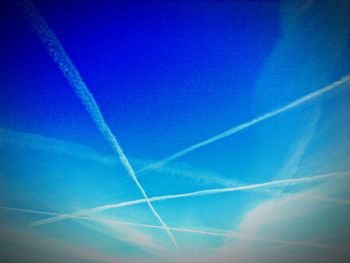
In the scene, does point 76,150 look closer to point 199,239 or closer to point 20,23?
point 20,23

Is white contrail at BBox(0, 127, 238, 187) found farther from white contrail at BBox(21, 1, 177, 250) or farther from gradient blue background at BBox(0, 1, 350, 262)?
white contrail at BBox(21, 1, 177, 250)

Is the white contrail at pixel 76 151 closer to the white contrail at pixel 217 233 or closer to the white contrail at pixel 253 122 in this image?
the white contrail at pixel 253 122

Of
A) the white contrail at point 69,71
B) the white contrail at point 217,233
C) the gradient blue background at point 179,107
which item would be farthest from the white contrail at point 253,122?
the white contrail at point 217,233

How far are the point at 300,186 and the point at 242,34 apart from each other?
1748 millimetres

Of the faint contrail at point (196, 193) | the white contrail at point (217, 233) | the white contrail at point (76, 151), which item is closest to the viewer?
the white contrail at point (76, 151)

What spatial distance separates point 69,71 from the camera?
164 cm

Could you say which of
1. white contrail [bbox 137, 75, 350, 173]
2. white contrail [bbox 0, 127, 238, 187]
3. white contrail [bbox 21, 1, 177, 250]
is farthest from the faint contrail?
white contrail [bbox 21, 1, 177, 250]

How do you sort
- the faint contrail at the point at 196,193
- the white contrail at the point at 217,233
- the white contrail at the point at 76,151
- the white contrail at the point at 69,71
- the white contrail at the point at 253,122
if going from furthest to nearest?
the white contrail at the point at 217,233 → the faint contrail at the point at 196,193 → the white contrail at the point at 76,151 → the white contrail at the point at 253,122 → the white contrail at the point at 69,71

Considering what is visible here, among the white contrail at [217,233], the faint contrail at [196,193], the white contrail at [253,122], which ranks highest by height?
the white contrail at [253,122]

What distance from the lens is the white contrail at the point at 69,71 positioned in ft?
4.80

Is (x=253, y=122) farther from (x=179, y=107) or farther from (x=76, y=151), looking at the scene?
(x=76, y=151)

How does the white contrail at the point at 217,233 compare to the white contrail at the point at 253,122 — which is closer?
the white contrail at the point at 253,122

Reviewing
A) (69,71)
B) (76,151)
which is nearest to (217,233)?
(76,151)

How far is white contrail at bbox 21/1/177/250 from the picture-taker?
4.80ft
